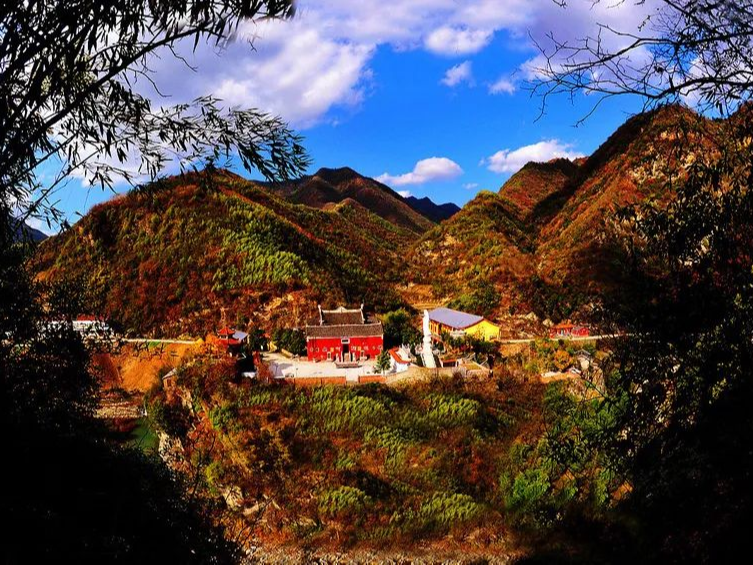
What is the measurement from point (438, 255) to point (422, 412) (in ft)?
90.1

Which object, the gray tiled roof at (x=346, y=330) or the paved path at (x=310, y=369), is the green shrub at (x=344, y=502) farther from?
the gray tiled roof at (x=346, y=330)

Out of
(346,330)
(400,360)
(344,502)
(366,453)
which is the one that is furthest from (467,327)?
(344,502)

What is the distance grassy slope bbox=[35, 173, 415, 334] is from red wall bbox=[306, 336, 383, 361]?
5029mm

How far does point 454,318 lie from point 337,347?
6285 millimetres

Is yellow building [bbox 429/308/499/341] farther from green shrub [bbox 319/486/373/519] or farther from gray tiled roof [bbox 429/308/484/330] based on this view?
green shrub [bbox 319/486/373/519]

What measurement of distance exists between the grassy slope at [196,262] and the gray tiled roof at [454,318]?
182 inches

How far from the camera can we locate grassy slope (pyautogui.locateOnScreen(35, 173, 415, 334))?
25.0m

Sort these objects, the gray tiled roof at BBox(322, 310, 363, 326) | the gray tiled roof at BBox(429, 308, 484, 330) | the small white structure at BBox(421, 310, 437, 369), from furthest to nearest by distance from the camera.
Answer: the gray tiled roof at BBox(429, 308, 484, 330) → the gray tiled roof at BBox(322, 310, 363, 326) → the small white structure at BBox(421, 310, 437, 369)

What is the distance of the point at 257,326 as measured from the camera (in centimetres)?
2353

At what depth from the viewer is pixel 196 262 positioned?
2700 centimetres

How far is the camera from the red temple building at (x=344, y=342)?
19.9 m

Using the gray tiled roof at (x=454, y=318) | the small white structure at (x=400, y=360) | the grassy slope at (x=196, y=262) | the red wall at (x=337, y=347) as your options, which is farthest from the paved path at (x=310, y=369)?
the grassy slope at (x=196, y=262)

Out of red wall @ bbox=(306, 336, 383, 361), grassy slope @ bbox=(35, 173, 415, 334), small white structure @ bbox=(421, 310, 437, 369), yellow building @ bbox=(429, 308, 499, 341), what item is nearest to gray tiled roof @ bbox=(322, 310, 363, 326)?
red wall @ bbox=(306, 336, 383, 361)

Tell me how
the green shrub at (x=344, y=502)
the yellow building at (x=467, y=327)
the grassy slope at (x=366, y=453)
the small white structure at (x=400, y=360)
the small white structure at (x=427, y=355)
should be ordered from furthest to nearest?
the yellow building at (x=467, y=327) → the small white structure at (x=427, y=355) → the small white structure at (x=400, y=360) → the green shrub at (x=344, y=502) → the grassy slope at (x=366, y=453)
